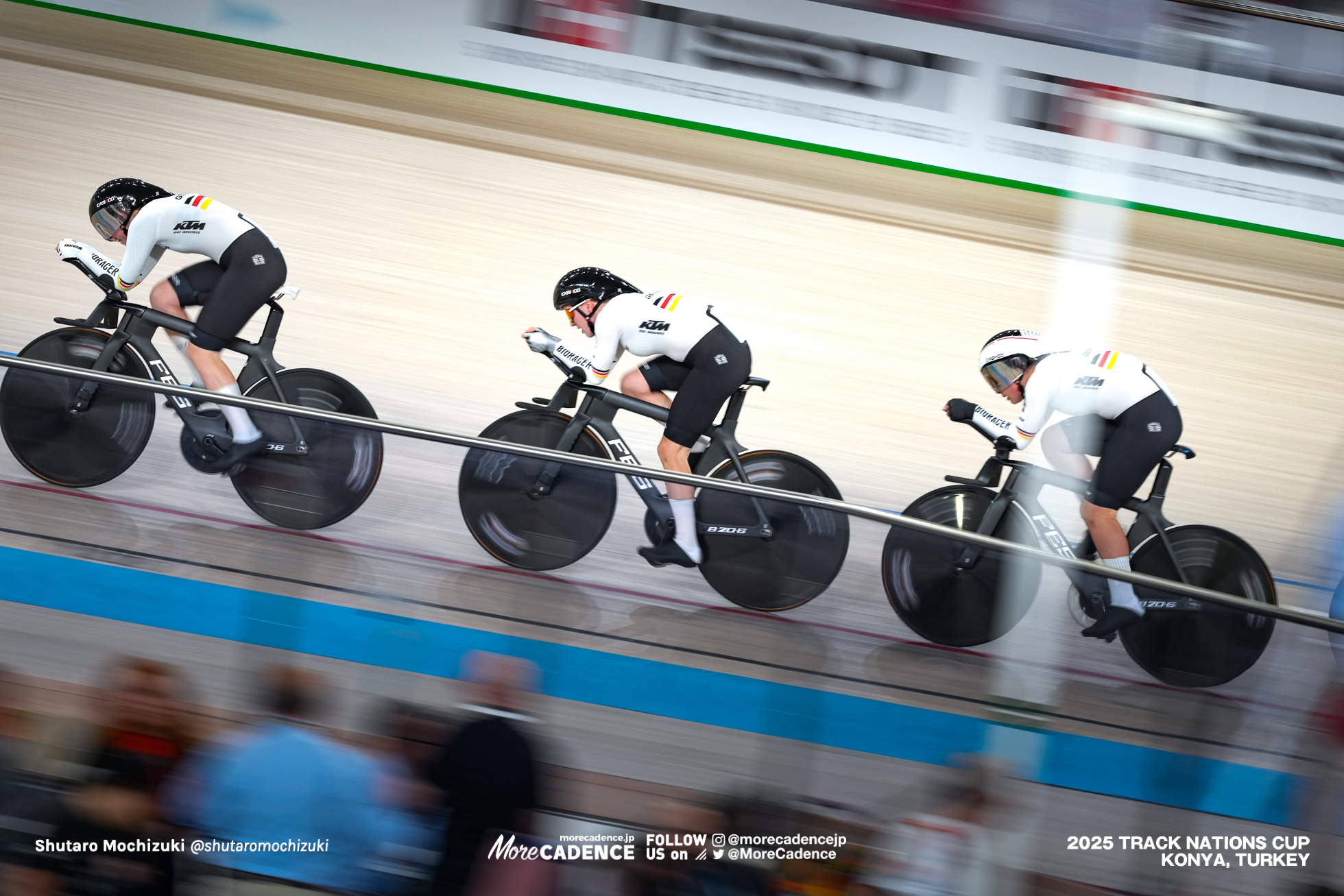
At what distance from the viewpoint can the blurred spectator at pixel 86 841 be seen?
2.02m

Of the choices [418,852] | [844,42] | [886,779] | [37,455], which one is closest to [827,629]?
[886,779]

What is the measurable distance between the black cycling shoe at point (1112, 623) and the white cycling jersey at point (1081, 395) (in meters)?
1.33

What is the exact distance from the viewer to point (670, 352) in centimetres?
375

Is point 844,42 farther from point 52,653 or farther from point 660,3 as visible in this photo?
point 52,653

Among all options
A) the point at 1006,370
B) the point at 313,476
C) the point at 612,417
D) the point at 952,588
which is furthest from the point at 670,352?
the point at 952,588

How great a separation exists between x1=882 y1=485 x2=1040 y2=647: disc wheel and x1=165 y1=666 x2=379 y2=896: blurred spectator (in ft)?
3.82

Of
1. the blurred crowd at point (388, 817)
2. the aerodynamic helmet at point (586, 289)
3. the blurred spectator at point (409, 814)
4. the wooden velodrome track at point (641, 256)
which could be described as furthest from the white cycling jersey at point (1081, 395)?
the blurred spectator at point (409, 814)

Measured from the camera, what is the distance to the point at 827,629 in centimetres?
236

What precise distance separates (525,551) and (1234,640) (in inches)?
57.3

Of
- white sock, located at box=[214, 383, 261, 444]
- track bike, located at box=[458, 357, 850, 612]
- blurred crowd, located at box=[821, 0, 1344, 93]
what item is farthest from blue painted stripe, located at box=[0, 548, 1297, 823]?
blurred crowd, located at box=[821, 0, 1344, 93]

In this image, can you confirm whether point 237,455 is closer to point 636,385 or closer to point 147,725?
point 147,725

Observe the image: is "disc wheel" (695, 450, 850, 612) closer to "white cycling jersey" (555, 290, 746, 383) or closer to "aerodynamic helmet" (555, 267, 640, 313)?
"white cycling jersey" (555, 290, 746, 383)

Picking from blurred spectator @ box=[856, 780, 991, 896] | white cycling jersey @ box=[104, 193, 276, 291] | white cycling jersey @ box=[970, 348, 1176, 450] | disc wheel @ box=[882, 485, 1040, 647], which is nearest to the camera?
blurred spectator @ box=[856, 780, 991, 896]

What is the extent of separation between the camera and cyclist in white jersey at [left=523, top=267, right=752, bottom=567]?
3.68m
